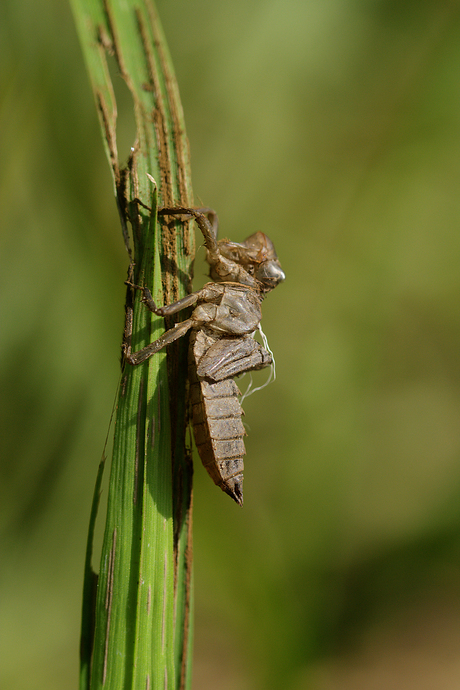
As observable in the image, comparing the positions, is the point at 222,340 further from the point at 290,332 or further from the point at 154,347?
the point at 290,332

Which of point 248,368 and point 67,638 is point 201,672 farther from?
point 248,368

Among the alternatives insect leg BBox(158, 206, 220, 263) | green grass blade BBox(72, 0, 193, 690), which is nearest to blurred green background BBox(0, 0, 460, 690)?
insect leg BBox(158, 206, 220, 263)

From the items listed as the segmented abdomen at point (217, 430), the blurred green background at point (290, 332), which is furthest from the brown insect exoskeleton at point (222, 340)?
the blurred green background at point (290, 332)

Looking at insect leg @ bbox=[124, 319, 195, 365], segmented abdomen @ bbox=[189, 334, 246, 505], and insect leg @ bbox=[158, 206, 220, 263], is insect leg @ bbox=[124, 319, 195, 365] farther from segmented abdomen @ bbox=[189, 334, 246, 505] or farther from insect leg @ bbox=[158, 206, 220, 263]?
insect leg @ bbox=[158, 206, 220, 263]

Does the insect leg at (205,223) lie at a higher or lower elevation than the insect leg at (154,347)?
higher

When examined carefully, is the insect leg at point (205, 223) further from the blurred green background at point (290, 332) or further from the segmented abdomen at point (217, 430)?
the blurred green background at point (290, 332)
